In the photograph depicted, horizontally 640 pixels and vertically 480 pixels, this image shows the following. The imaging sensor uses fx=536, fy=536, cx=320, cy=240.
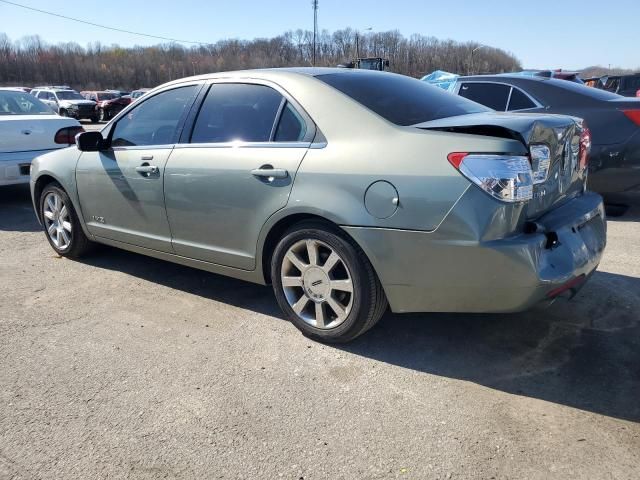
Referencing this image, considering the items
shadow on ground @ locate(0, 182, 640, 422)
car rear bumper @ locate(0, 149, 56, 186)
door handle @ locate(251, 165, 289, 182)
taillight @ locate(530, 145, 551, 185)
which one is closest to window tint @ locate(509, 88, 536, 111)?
shadow on ground @ locate(0, 182, 640, 422)

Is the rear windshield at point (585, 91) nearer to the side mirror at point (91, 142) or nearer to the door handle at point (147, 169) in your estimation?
the door handle at point (147, 169)

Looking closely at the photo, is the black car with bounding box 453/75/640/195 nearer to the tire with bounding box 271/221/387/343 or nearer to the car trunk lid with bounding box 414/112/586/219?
the car trunk lid with bounding box 414/112/586/219

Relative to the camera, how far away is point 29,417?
2629 millimetres

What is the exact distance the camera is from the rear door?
323cm

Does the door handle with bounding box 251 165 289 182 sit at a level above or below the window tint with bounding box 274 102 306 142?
below

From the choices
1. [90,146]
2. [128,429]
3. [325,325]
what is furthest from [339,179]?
[90,146]

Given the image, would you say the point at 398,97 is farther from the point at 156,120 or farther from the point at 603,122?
the point at 603,122

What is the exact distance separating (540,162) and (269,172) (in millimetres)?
1504

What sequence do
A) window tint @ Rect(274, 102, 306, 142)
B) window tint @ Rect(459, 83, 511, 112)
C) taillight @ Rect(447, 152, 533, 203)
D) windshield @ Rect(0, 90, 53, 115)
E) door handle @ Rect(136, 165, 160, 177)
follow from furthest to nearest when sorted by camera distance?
windshield @ Rect(0, 90, 53, 115), window tint @ Rect(459, 83, 511, 112), door handle @ Rect(136, 165, 160, 177), window tint @ Rect(274, 102, 306, 142), taillight @ Rect(447, 152, 533, 203)

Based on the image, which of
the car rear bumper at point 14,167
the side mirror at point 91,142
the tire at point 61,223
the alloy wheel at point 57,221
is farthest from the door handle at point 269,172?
the car rear bumper at point 14,167

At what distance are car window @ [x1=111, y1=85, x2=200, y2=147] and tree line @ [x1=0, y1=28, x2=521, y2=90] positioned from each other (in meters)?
72.4

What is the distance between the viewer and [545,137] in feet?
9.09

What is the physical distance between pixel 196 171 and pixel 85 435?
1.79 meters

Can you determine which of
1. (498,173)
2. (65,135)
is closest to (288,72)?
(498,173)
